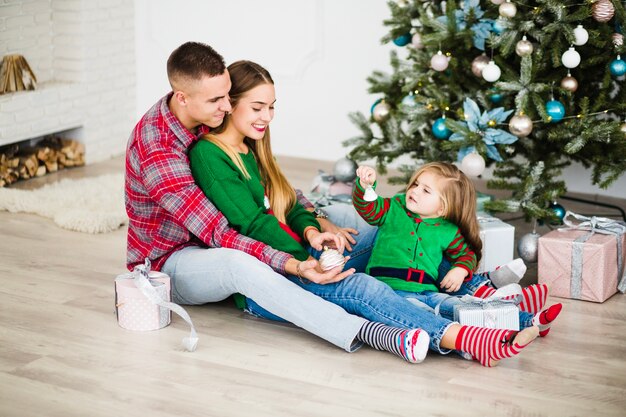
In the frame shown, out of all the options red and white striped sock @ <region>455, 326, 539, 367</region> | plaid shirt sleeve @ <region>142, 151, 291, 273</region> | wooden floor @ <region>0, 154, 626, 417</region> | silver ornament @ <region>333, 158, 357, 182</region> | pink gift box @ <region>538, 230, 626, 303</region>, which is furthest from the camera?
silver ornament @ <region>333, 158, 357, 182</region>

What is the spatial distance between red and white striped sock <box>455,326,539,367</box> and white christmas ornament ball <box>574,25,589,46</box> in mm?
1149

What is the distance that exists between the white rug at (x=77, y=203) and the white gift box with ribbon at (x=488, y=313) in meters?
1.69

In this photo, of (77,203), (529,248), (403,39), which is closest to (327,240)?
(529,248)

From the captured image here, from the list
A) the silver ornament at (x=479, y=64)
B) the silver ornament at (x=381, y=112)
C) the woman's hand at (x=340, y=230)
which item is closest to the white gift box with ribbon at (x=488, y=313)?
the woman's hand at (x=340, y=230)

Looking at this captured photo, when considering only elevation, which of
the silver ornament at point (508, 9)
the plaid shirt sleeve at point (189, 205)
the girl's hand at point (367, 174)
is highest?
the silver ornament at point (508, 9)

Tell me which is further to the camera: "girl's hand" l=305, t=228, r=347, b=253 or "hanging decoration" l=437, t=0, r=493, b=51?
"hanging decoration" l=437, t=0, r=493, b=51

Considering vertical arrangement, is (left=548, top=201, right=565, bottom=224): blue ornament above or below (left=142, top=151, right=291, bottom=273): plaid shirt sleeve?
below

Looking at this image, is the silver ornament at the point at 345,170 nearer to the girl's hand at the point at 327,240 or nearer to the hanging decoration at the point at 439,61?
the hanging decoration at the point at 439,61

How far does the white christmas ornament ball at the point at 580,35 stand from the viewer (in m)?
2.89

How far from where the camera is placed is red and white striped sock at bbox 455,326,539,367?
2.20 metres

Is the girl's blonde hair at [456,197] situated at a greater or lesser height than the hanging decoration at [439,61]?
lesser

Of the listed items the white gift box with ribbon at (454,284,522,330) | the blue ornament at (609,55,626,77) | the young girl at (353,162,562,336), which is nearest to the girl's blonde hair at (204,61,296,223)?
the young girl at (353,162,562,336)

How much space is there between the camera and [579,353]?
237 centimetres

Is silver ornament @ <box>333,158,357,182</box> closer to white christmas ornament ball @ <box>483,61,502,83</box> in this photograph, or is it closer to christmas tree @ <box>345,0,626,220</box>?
christmas tree @ <box>345,0,626,220</box>
